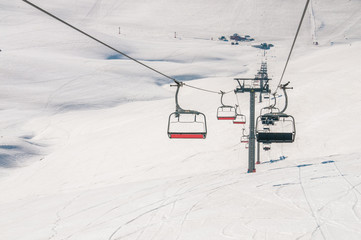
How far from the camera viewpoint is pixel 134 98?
55.0 m

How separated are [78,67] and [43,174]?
39.5 metres

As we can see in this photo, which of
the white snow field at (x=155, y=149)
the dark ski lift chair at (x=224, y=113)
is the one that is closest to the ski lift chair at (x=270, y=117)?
the dark ski lift chair at (x=224, y=113)

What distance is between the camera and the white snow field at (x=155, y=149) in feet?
37.7

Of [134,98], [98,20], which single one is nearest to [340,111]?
[134,98]

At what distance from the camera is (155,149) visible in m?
30.7

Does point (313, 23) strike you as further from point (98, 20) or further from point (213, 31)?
point (98, 20)

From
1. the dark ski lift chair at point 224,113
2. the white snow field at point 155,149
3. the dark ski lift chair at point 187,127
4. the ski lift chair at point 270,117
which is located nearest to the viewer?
the dark ski lift chair at point 187,127

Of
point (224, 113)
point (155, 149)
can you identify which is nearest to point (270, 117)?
point (155, 149)

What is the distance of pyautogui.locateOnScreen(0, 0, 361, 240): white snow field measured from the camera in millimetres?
11492

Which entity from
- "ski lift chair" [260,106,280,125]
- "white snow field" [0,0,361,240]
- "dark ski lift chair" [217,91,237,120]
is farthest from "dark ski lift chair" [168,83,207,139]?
"ski lift chair" [260,106,280,125]

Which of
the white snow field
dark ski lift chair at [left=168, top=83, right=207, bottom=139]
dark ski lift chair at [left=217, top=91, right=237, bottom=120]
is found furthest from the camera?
dark ski lift chair at [left=217, top=91, right=237, bottom=120]

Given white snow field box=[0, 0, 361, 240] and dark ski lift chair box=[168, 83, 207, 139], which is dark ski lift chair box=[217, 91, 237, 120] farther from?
white snow field box=[0, 0, 361, 240]

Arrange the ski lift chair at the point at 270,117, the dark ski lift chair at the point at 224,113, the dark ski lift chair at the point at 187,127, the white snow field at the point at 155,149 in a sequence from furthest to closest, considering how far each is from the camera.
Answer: the dark ski lift chair at the point at 224,113, the ski lift chair at the point at 270,117, the white snow field at the point at 155,149, the dark ski lift chair at the point at 187,127

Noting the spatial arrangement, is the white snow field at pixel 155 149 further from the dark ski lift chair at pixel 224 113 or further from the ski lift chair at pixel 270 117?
the ski lift chair at pixel 270 117
